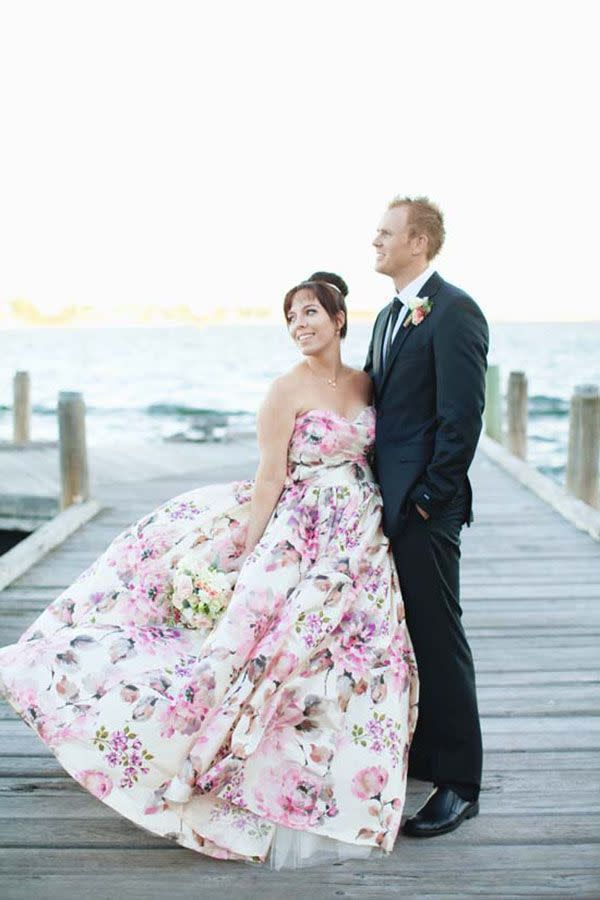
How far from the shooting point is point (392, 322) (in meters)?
3.01

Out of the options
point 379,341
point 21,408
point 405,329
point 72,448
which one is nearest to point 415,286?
point 405,329

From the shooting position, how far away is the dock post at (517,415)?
420 inches

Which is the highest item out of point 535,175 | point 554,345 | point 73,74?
point 73,74

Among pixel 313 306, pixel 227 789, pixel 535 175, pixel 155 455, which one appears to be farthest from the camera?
pixel 535 175

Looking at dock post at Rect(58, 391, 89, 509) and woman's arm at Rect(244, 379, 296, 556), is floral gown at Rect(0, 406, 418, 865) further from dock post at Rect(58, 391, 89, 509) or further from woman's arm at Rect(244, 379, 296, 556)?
dock post at Rect(58, 391, 89, 509)

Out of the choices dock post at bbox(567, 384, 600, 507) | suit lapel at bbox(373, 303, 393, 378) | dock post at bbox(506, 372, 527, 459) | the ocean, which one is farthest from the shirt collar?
the ocean

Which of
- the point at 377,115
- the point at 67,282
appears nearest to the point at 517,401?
the point at 377,115

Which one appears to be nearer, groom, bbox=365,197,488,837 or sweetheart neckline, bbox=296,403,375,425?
groom, bbox=365,197,488,837

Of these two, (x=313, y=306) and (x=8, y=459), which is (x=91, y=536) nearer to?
(x=313, y=306)

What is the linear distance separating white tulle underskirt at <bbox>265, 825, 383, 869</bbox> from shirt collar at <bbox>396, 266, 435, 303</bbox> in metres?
1.53

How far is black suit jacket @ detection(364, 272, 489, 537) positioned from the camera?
8.97 ft

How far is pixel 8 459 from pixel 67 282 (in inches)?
2280

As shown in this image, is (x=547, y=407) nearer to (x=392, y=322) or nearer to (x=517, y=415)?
(x=517, y=415)

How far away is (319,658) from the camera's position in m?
2.71
